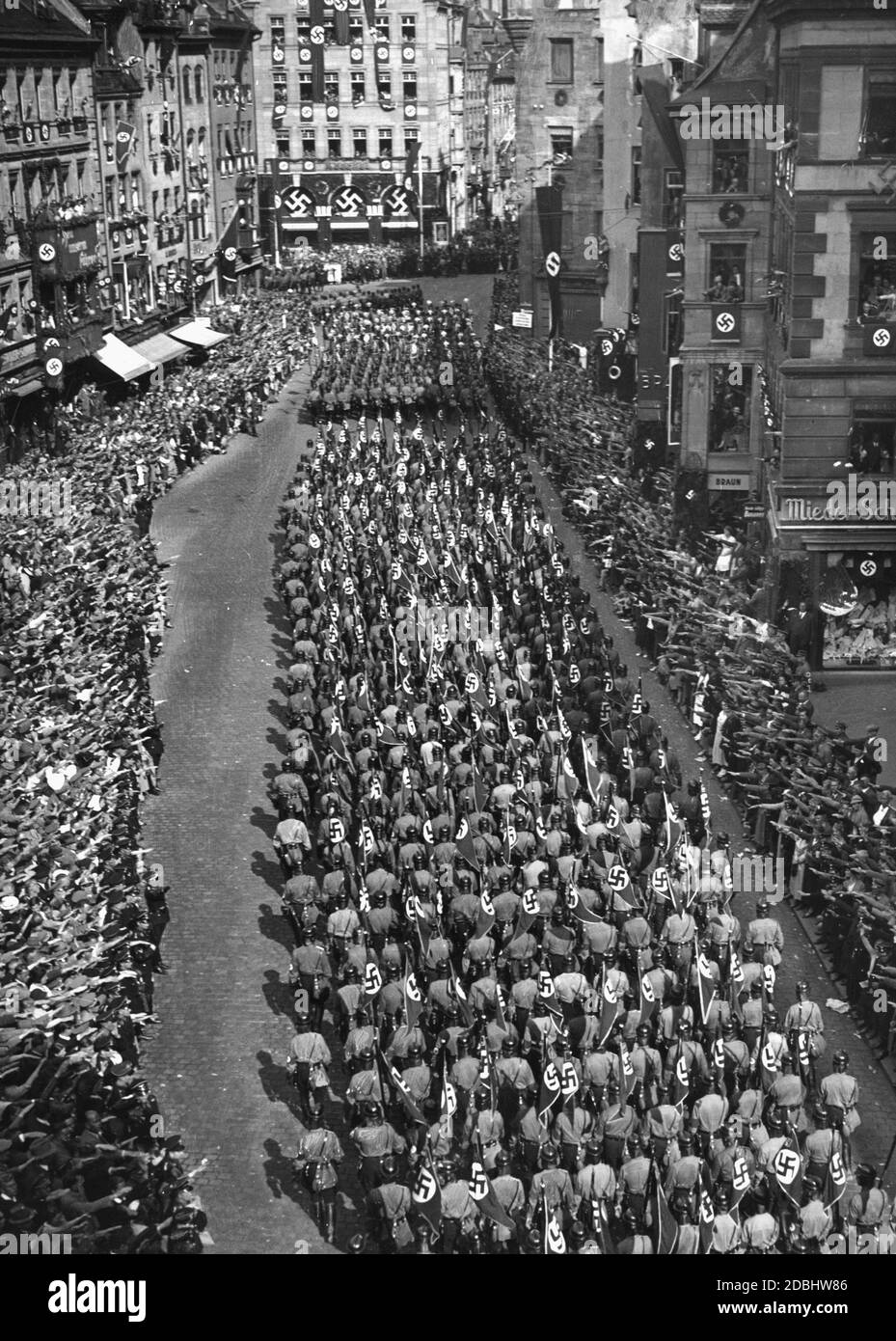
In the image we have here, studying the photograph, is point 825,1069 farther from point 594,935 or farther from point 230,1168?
point 230,1168

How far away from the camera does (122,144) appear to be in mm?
71000

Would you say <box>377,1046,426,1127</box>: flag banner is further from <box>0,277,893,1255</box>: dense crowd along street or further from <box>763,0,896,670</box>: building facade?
<box>763,0,896,670</box>: building facade

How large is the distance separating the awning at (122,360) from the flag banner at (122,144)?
705 cm

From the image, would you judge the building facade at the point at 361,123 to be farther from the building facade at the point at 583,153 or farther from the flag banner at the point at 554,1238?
the flag banner at the point at 554,1238

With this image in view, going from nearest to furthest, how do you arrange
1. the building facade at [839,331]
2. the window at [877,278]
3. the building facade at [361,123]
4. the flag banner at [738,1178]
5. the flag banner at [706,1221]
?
1. the flag banner at [706,1221]
2. the flag banner at [738,1178]
3. the building facade at [839,331]
4. the window at [877,278]
5. the building facade at [361,123]

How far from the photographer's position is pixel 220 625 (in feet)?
139

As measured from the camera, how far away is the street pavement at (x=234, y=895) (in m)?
21.7

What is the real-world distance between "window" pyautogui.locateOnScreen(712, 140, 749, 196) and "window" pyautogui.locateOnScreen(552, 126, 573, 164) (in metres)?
33.7

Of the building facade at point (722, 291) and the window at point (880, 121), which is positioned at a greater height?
the window at point (880, 121)

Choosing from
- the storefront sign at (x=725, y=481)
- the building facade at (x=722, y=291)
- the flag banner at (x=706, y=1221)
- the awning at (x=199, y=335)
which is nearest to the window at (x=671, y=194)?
the building facade at (x=722, y=291)

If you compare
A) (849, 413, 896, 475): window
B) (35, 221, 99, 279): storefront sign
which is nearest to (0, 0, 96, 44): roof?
(35, 221, 99, 279): storefront sign

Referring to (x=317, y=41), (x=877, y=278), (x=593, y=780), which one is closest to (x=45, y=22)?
(x=317, y=41)
